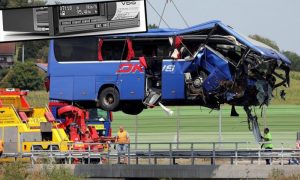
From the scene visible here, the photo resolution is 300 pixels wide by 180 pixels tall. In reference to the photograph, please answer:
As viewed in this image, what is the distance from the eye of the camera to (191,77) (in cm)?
3278

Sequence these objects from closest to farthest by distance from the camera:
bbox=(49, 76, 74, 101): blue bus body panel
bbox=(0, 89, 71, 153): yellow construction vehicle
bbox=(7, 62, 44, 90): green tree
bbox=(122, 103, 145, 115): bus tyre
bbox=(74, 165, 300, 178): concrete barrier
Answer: bbox=(74, 165, 300, 178): concrete barrier
bbox=(49, 76, 74, 101): blue bus body panel
bbox=(122, 103, 145, 115): bus tyre
bbox=(0, 89, 71, 153): yellow construction vehicle
bbox=(7, 62, 44, 90): green tree

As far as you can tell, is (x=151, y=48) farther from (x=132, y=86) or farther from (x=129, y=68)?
(x=132, y=86)

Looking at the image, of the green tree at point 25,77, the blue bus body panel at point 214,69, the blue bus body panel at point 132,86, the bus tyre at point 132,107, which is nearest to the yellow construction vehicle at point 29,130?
the bus tyre at point 132,107

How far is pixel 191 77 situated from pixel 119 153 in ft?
15.3

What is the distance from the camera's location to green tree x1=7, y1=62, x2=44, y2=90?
8550cm

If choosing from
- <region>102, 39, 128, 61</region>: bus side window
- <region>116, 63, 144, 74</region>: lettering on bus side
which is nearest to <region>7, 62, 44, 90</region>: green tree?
<region>102, 39, 128, 61</region>: bus side window

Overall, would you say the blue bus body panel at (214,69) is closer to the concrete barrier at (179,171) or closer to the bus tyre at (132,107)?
the concrete barrier at (179,171)

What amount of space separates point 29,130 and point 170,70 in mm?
9139

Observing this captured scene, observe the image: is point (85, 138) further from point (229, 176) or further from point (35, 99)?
point (35, 99)

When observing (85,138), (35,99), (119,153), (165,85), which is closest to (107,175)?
(119,153)

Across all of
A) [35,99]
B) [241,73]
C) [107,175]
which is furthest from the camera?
[35,99]

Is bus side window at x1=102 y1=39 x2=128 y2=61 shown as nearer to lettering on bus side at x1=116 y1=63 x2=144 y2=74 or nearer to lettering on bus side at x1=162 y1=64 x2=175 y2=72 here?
lettering on bus side at x1=116 y1=63 x2=144 y2=74

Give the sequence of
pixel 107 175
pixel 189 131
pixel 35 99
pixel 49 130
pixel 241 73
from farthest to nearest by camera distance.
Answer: pixel 35 99, pixel 189 131, pixel 49 130, pixel 107 175, pixel 241 73

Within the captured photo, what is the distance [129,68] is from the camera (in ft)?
110
